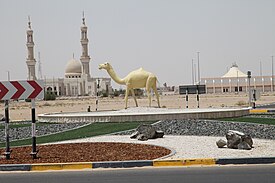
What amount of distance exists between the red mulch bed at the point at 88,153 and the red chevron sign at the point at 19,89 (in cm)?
161

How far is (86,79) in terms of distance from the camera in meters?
138

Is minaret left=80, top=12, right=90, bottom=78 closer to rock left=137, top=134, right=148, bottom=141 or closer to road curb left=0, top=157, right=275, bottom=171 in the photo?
rock left=137, top=134, right=148, bottom=141

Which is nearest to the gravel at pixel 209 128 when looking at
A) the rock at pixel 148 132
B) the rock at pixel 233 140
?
the rock at pixel 148 132

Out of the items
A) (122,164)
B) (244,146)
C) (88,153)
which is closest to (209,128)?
(244,146)

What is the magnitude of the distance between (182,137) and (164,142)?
1712mm

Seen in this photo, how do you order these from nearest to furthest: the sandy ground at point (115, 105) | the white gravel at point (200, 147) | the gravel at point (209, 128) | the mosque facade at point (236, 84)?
the white gravel at point (200, 147) < the gravel at point (209, 128) < the sandy ground at point (115, 105) < the mosque facade at point (236, 84)

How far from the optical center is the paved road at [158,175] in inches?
372

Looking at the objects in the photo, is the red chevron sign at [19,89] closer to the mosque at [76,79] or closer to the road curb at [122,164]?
the road curb at [122,164]

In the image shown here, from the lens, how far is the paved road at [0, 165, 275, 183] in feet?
31.0

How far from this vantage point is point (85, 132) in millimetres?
20469

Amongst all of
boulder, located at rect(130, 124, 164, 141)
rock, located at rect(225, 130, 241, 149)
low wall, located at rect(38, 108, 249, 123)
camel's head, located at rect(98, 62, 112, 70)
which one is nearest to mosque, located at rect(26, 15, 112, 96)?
camel's head, located at rect(98, 62, 112, 70)

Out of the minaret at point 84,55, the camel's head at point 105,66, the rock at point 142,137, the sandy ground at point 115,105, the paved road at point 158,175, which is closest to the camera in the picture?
the paved road at point 158,175

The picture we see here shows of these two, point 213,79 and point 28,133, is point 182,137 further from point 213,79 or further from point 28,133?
point 213,79

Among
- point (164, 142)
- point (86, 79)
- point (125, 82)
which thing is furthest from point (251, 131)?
point (86, 79)
